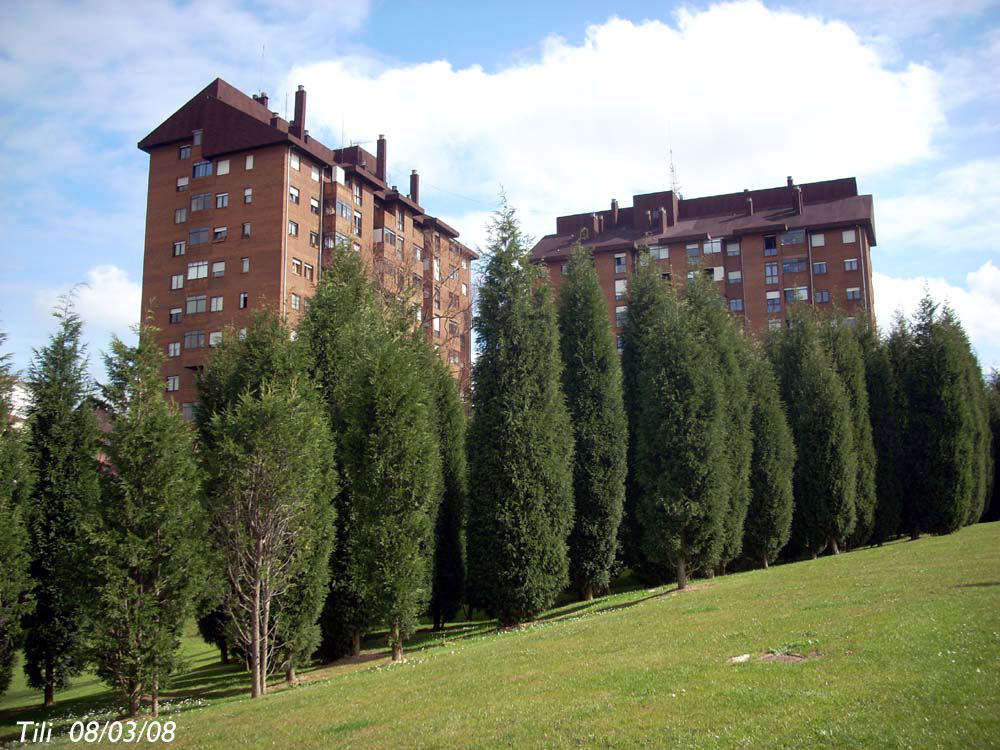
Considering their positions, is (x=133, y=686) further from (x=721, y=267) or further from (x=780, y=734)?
(x=721, y=267)

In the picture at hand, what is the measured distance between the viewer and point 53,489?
22.5 meters

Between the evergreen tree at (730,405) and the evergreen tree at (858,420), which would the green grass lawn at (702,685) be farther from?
the evergreen tree at (858,420)

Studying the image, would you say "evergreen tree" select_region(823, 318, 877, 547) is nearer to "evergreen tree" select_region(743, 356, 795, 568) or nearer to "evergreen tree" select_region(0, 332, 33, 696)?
"evergreen tree" select_region(743, 356, 795, 568)

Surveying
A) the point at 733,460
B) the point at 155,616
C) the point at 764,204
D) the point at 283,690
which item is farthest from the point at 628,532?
the point at 764,204

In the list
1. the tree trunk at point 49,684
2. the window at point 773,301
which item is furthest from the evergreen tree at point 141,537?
the window at point 773,301

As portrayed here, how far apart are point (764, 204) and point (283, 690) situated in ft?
238

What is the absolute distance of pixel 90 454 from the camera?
21.3 metres

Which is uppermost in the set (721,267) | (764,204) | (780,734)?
(764,204)

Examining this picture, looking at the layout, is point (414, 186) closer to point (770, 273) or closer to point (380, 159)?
point (380, 159)

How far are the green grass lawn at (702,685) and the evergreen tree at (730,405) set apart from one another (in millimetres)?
6896

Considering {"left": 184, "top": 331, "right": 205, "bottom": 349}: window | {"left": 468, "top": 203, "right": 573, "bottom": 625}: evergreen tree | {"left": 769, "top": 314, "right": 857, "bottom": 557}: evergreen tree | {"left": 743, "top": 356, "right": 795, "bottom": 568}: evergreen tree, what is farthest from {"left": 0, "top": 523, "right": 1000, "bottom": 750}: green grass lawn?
{"left": 184, "top": 331, "right": 205, "bottom": 349}: window

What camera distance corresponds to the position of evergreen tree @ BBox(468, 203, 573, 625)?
23.1 meters

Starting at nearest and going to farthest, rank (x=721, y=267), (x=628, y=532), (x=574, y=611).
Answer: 1. (x=574, y=611)
2. (x=628, y=532)
3. (x=721, y=267)

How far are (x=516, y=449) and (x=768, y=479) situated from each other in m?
12.1
